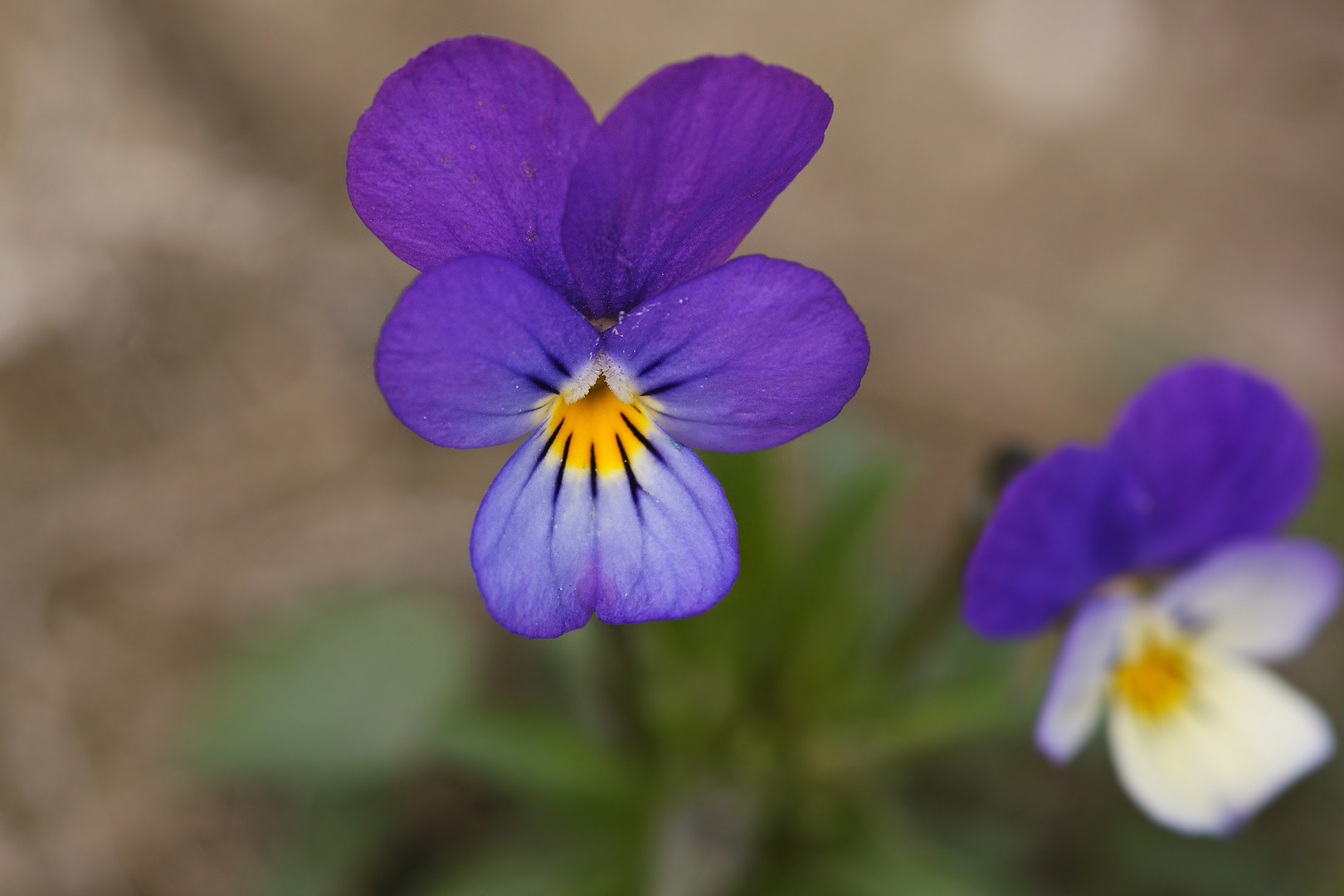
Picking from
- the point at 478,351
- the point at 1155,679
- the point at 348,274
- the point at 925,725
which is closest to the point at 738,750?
the point at 925,725

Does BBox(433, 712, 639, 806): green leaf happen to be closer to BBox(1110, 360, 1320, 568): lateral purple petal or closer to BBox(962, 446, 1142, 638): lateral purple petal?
BBox(962, 446, 1142, 638): lateral purple petal

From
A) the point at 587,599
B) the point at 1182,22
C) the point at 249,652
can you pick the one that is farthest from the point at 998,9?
the point at 587,599

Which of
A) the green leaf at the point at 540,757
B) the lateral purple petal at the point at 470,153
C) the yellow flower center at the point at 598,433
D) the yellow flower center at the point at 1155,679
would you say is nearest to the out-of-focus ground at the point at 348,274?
the green leaf at the point at 540,757

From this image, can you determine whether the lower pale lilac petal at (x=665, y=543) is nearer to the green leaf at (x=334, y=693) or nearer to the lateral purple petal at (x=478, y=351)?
the lateral purple petal at (x=478, y=351)

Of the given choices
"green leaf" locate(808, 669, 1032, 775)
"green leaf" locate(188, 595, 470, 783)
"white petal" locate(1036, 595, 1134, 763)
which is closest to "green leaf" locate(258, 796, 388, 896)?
"green leaf" locate(188, 595, 470, 783)

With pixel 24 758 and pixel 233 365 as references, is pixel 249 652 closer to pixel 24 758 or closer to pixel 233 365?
pixel 24 758

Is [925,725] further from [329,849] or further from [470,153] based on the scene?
[329,849]
